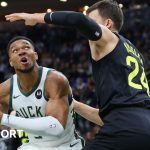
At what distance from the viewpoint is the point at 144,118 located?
2.97 meters

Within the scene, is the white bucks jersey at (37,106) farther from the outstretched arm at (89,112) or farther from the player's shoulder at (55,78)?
the outstretched arm at (89,112)

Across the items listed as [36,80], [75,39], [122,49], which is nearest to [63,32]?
[75,39]

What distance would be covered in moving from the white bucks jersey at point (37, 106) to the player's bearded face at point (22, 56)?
0.15m

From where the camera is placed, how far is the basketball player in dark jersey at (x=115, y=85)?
9.62 ft

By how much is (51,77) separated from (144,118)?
135 cm

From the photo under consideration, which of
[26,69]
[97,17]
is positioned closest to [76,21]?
[97,17]

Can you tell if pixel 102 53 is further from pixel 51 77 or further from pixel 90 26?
pixel 51 77

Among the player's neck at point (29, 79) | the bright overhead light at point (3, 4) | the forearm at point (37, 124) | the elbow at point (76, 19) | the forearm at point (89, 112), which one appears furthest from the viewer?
the bright overhead light at point (3, 4)

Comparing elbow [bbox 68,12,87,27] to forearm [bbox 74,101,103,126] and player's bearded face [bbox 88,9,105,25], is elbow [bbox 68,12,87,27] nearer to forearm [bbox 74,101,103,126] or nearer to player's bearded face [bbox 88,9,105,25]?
player's bearded face [bbox 88,9,105,25]

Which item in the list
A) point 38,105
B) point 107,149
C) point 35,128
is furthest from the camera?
point 38,105

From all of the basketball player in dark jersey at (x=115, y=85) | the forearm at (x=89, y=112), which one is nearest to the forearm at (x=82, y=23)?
the basketball player in dark jersey at (x=115, y=85)

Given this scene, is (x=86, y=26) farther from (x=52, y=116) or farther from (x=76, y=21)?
(x=52, y=116)

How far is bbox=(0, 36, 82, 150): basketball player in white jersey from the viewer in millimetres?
4004

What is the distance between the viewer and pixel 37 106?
13.4 feet
